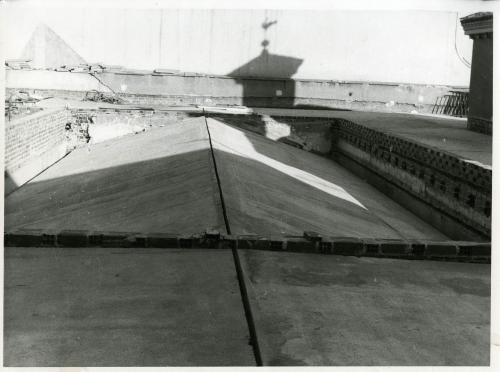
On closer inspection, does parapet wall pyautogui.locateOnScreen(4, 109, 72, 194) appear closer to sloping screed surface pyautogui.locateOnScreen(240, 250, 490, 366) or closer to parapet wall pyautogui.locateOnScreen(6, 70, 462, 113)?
parapet wall pyautogui.locateOnScreen(6, 70, 462, 113)

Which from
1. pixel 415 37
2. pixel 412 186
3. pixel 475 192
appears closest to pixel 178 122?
pixel 412 186

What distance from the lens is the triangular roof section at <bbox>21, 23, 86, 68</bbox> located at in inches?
909

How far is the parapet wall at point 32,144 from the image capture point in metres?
11.1

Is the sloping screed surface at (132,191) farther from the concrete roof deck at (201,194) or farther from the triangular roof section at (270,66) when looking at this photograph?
the triangular roof section at (270,66)

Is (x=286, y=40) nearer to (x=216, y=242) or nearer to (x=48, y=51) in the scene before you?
(x=48, y=51)

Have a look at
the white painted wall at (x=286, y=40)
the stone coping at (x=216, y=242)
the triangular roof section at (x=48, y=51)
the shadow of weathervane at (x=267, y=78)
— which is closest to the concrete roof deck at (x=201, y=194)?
the stone coping at (x=216, y=242)

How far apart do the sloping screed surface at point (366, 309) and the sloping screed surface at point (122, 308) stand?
0.75ft

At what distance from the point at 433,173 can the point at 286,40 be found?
15376mm

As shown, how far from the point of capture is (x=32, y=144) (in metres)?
13.0

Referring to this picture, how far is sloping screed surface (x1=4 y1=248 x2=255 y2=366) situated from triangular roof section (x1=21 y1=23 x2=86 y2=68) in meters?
19.5

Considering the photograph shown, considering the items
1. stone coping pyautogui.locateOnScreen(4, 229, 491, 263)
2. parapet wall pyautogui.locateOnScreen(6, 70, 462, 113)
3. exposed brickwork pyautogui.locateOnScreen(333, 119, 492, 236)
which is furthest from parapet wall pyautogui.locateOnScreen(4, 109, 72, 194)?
exposed brickwork pyautogui.locateOnScreen(333, 119, 492, 236)

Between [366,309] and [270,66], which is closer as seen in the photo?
[366,309]

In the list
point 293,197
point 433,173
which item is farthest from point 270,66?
point 293,197
